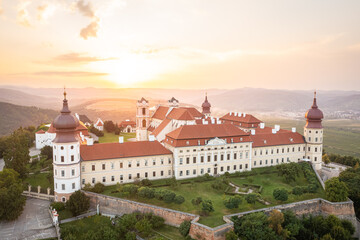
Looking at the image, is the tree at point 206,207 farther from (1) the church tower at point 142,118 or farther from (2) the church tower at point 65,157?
(1) the church tower at point 142,118

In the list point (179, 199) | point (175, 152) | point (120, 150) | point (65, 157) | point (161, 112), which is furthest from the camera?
point (161, 112)

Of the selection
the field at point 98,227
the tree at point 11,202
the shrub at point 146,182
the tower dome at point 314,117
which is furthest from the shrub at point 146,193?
the tower dome at point 314,117

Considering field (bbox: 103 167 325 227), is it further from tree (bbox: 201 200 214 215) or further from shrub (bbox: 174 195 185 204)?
tree (bbox: 201 200 214 215)

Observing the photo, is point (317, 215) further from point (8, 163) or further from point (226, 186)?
point (8, 163)

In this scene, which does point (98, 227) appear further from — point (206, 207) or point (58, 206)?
point (206, 207)

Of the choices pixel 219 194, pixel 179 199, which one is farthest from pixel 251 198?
pixel 179 199
